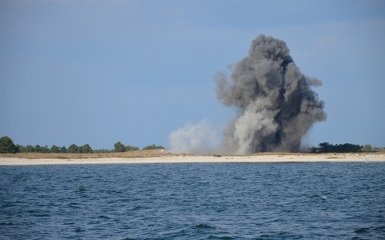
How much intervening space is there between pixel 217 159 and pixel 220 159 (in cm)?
77

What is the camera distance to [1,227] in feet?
120

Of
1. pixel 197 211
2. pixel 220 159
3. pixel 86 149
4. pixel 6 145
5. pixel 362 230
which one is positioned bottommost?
pixel 362 230

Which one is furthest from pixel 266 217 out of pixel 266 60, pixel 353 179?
pixel 266 60

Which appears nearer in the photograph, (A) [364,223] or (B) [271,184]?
(A) [364,223]

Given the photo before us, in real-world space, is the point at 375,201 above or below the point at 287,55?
below

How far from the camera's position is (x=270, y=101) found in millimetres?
134625

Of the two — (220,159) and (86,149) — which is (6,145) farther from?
(220,159)

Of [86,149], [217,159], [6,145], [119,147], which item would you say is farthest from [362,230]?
[86,149]

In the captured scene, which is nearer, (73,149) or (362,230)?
(362,230)

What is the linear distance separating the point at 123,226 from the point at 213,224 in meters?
5.76

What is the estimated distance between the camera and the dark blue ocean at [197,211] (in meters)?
34.2

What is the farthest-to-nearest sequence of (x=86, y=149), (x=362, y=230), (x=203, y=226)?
(x=86, y=149) → (x=203, y=226) → (x=362, y=230)

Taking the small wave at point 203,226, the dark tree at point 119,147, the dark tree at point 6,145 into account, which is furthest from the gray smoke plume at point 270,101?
the small wave at point 203,226

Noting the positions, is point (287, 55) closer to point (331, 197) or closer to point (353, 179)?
point (353, 179)
